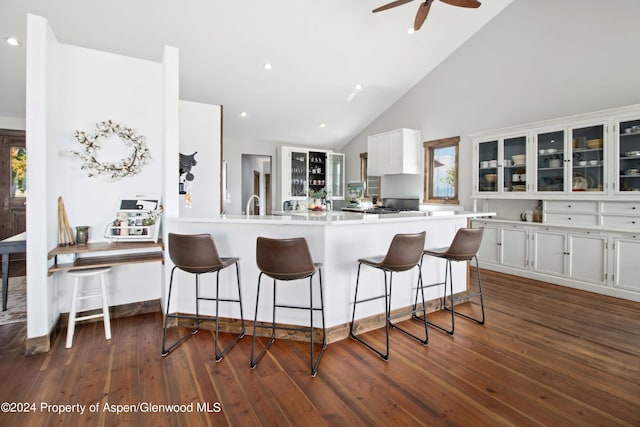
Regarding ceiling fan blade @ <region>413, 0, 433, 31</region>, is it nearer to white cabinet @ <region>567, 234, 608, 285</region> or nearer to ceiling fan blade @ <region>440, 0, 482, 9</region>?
ceiling fan blade @ <region>440, 0, 482, 9</region>

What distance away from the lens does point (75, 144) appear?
3045 mm

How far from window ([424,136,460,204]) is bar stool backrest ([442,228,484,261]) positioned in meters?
3.12

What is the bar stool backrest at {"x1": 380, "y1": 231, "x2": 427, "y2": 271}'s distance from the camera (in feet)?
8.20

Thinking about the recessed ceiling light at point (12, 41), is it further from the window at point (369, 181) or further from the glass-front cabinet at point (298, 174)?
the window at point (369, 181)

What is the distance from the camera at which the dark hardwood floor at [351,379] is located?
1.84 m

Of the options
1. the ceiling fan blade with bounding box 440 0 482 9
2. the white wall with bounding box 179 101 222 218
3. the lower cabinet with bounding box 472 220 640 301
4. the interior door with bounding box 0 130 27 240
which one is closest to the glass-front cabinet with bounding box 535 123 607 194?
the lower cabinet with bounding box 472 220 640 301

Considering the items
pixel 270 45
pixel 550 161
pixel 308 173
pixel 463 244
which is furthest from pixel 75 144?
pixel 550 161

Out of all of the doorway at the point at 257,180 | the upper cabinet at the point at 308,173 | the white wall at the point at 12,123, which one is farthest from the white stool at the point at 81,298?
the upper cabinet at the point at 308,173

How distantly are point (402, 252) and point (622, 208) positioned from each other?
127 inches

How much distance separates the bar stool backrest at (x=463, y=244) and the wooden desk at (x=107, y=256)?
8.73 ft

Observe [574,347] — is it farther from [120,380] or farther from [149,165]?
[149,165]

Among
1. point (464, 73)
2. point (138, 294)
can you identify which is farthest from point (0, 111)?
point (464, 73)

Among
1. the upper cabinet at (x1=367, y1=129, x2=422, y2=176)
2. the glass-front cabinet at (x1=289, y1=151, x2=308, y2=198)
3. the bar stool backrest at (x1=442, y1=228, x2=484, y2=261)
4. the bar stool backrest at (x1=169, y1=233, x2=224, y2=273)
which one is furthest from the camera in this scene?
the glass-front cabinet at (x1=289, y1=151, x2=308, y2=198)

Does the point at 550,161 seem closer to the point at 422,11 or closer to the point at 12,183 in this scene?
the point at 422,11
